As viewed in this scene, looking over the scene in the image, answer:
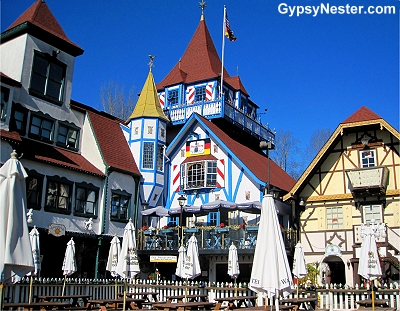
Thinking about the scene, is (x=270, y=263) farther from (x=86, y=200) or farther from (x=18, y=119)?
(x=18, y=119)

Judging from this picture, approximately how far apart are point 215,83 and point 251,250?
13.7 metres

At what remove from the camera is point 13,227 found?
8.69 m

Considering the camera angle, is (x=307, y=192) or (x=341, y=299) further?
(x=307, y=192)

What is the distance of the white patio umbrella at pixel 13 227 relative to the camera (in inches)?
333

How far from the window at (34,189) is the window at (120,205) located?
177 inches

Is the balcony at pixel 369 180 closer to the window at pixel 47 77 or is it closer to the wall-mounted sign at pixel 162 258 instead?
the wall-mounted sign at pixel 162 258

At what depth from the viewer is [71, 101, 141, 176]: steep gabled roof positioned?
81.5ft

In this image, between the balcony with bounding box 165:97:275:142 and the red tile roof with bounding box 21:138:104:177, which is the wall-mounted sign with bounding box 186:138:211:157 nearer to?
the balcony with bounding box 165:97:275:142

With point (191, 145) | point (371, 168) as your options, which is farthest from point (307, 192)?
point (191, 145)

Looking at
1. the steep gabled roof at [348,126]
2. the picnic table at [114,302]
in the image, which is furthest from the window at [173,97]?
the picnic table at [114,302]

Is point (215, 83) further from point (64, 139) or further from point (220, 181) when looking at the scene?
point (64, 139)

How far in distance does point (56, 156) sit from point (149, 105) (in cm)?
752

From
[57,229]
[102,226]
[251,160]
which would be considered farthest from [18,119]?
[251,160]

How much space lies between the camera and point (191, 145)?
27406 millimetres
